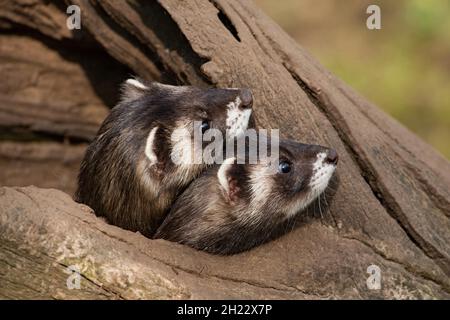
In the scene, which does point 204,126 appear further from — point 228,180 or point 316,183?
point 316,183

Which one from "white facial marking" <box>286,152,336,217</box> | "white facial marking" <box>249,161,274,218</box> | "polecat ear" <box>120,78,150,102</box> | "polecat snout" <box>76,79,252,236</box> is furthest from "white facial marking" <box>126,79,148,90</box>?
"white facial marking" <box>286,152,336,217</box>

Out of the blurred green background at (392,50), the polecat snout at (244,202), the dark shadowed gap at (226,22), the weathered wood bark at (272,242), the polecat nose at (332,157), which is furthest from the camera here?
the blurred green background at (392,50)

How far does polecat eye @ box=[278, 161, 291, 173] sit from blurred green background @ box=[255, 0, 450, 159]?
158 inches

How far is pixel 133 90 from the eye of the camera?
15.9 feet

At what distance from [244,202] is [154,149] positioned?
54 centimetres

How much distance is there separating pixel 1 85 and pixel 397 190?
310 cm

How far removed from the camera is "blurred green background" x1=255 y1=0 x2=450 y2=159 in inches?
327

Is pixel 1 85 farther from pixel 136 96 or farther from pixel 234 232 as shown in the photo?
pixel 234 232

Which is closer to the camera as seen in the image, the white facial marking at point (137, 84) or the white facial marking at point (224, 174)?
the white facial marking at point (224, 174)

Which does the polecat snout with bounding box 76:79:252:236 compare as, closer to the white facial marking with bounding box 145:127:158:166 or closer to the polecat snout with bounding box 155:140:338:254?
the white facial marking with bounding box 145:127:158:166

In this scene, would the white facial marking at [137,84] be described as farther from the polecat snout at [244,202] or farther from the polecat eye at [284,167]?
the polecat eye at [284,167]

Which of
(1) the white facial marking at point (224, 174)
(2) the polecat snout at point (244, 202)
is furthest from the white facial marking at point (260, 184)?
(1) the white facial marking at point (224, 174)

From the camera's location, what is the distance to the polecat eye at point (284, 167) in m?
4.29

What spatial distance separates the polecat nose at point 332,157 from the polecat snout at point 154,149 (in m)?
0.50
